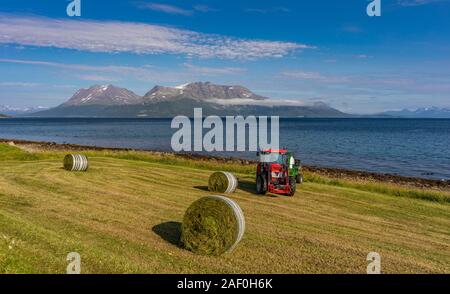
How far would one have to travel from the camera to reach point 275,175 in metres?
24.2

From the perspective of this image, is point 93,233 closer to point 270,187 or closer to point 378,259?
point 378,259

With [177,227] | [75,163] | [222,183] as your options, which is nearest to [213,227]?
[177,227]

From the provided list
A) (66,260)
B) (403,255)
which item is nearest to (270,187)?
(403,255)

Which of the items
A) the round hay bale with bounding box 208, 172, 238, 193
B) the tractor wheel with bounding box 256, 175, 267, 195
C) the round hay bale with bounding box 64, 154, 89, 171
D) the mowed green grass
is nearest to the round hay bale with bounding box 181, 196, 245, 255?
the mowed green grass

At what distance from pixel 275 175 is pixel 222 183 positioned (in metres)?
3.02

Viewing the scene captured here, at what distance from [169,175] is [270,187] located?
9.01 m

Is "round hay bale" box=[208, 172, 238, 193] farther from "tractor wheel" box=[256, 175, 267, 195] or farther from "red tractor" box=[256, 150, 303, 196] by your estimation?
"red tractor" box=[256, 150, 303, 196]

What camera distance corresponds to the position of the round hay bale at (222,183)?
79.2 feet

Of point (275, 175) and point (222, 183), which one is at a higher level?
point (275, 175)

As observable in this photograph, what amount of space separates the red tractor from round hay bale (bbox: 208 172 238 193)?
1505mm

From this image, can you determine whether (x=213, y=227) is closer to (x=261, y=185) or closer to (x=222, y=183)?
(x=222, y=183)

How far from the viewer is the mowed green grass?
476 inches
